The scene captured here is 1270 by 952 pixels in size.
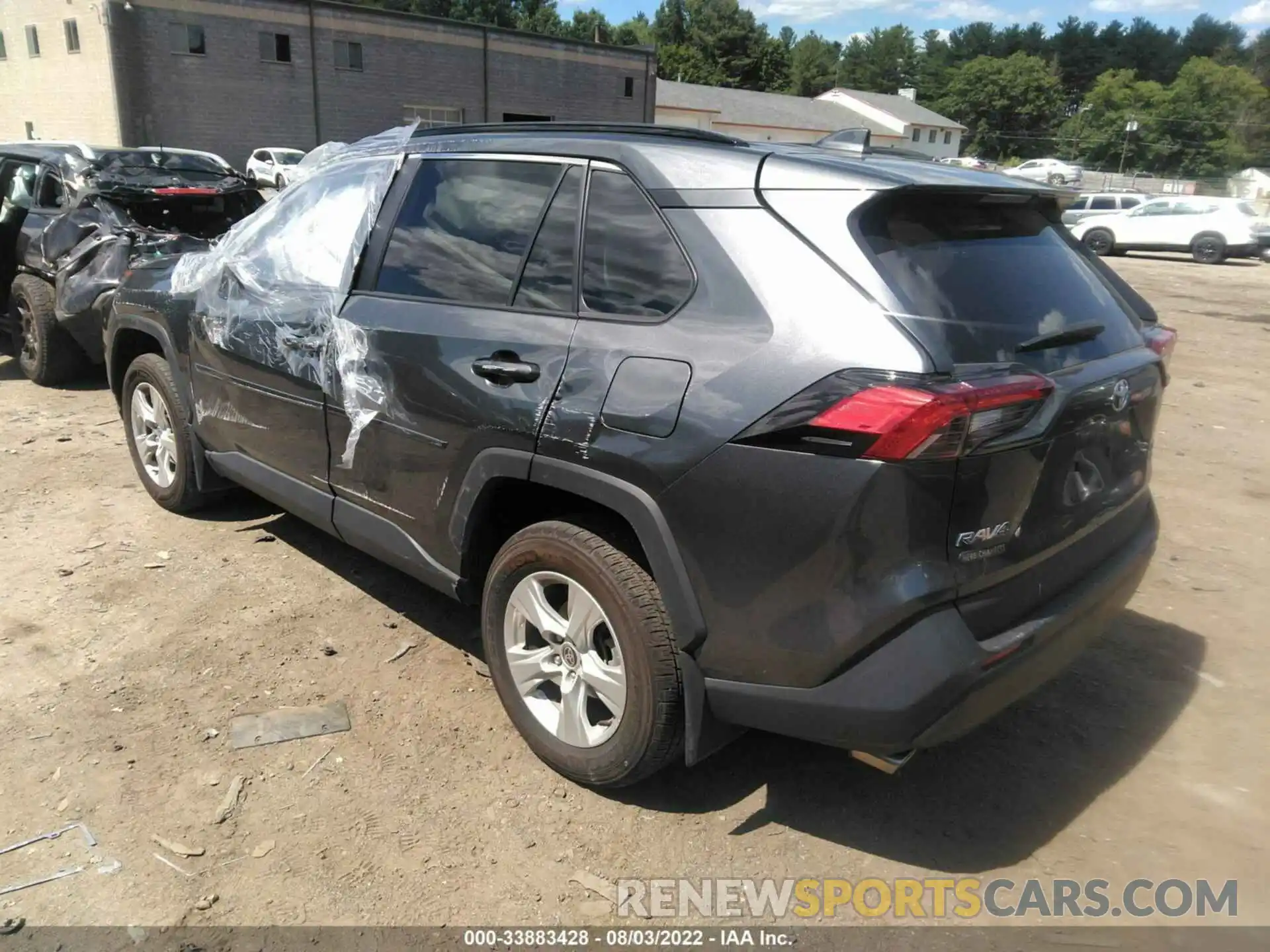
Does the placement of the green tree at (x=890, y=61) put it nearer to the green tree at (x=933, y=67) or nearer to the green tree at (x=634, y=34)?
the green tree at (x=933, y=67)

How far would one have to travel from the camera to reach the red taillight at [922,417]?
212 centimetres

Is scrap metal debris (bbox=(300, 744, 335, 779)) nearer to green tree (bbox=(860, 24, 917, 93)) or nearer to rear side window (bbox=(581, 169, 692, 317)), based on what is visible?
rear side window (bbox=(581, 169, 692, 317))

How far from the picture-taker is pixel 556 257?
292 centimetres

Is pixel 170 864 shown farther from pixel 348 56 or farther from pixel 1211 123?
pixel 1211 123

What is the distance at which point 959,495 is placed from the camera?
7.25 feet

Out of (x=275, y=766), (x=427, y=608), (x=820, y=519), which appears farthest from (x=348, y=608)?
(x=820, y=519)

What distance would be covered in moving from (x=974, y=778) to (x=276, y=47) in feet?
127

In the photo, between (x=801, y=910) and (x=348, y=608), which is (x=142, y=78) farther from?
(x=801, y=910)

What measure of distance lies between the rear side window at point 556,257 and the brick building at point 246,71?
113ft

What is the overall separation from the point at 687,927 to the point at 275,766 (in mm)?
1457

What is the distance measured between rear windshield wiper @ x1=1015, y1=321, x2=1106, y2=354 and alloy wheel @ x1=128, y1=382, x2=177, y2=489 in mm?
4061

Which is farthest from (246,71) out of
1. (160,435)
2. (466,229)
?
(466,229)

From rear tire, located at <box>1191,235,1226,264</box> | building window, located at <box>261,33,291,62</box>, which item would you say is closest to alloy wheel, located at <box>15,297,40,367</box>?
rear tire, located at <box>1191,235,1226,264</box>

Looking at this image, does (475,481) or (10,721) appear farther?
(10,721)
